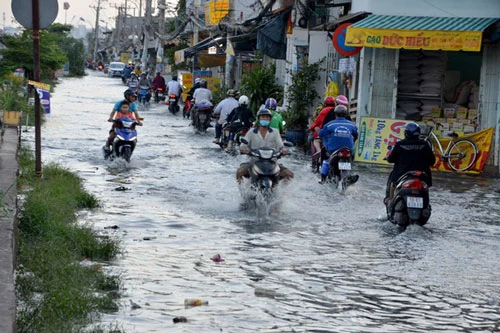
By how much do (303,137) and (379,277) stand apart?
17175mm

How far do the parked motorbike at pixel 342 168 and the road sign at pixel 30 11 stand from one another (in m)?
5.46

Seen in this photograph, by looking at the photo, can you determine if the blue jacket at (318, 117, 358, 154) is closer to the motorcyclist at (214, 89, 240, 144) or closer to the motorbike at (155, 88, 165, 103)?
the motorcyclist at (214, 89, 240, 144)

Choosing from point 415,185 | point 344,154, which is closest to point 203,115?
point 344,154

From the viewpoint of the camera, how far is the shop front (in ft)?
69.5

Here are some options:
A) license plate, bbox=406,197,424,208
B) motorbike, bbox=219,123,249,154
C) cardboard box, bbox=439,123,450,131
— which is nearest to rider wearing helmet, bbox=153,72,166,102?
motorbike, bbox=219,123,249,154

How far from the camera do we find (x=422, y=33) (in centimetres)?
2117

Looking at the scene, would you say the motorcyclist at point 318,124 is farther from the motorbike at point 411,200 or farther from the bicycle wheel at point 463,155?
the motorbike at point 411,200

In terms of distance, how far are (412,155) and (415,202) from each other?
70 centimetres

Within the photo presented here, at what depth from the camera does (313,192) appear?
1636 cm

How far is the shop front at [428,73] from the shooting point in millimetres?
21172

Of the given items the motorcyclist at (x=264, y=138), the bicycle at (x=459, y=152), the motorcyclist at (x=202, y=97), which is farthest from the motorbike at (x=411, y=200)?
the motorcyclist at (x=202, y=97)

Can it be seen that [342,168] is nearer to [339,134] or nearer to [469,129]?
[339,134]

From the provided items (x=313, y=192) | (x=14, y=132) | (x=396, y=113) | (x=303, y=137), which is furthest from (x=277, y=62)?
(x=313, y=192)

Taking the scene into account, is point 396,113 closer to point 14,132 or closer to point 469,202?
point 469,202
